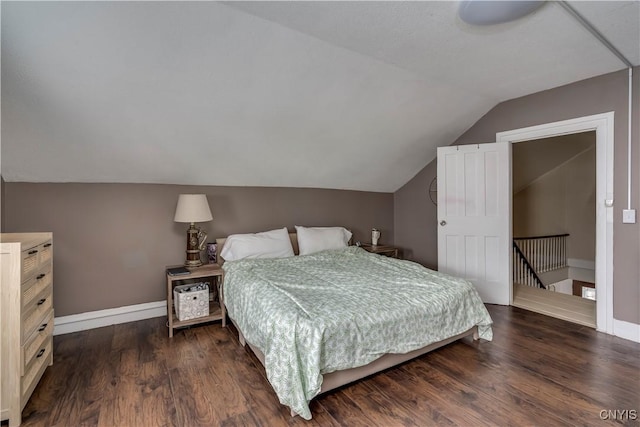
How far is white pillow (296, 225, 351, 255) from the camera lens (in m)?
3.71

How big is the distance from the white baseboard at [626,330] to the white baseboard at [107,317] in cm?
425

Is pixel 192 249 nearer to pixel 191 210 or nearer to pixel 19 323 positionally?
pixel 191 210

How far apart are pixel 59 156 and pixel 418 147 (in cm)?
381

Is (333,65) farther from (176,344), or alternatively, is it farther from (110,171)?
(176,344)

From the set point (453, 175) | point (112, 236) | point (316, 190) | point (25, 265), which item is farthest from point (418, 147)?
point (25, 265)

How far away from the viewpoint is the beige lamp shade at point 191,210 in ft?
10.0

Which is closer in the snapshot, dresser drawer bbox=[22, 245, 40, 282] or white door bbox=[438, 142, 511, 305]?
dresser drawer bbox=[22, 245, 40, 282]

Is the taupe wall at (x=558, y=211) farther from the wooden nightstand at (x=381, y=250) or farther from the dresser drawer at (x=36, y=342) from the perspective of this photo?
the dresser drawer at (x=36, y=342)

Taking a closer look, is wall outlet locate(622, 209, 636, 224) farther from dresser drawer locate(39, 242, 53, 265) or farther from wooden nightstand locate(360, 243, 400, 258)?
dresser drawer locate(39, 242, 53, 265)

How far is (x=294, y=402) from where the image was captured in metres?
1.70

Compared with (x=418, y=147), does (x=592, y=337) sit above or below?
below

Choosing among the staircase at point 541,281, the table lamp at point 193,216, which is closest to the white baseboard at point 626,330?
the staircase at point 541,281

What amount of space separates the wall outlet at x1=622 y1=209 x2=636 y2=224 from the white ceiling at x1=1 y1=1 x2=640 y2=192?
1.23 m

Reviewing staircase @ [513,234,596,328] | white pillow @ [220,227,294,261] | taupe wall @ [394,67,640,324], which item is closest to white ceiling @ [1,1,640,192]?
taupe wall @ [394,67,640,324]
